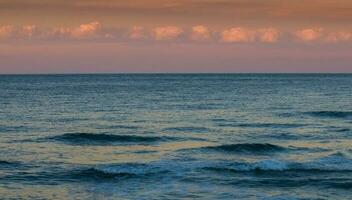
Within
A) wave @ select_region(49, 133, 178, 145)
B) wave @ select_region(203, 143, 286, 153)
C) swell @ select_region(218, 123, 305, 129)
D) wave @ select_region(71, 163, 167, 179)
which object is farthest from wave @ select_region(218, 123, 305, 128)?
wave @ select_region(71, 163, 167, 179)

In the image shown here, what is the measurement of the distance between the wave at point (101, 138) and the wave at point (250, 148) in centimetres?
533

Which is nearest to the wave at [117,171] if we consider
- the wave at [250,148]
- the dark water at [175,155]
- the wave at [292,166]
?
the dark water at [175,155]

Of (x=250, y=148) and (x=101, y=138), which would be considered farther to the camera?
(x=101, y=138)

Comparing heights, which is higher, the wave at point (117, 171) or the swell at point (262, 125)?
the swell at point (262, 125)

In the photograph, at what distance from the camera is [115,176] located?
3011 centimetres

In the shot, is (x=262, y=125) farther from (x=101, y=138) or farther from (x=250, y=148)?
(x=101, y=138)

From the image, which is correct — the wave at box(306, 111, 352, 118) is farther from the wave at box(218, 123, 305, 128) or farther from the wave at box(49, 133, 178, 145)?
the wave at box(49, 133, 178, 145)

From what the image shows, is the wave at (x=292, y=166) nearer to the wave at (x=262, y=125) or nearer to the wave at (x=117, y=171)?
the wave at (x=117, y=171)

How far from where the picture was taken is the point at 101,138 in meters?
44.4

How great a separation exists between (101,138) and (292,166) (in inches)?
645

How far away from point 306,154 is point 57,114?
3211 centimetres

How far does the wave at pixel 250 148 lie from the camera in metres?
38.8

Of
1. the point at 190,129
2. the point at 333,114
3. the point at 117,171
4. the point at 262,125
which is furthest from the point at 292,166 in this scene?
the point at 333,114

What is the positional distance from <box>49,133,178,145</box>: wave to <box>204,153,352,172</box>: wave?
11.0 meters
